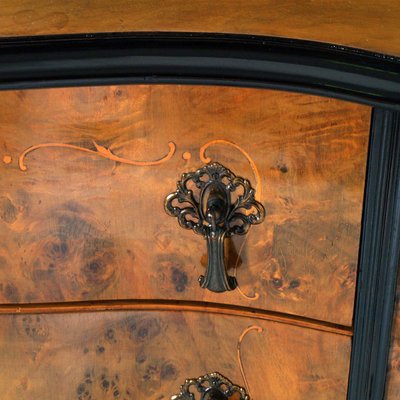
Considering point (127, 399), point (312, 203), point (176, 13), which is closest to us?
point (176, 13)

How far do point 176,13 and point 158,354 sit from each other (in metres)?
0.34

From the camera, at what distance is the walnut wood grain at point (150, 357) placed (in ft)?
2.09

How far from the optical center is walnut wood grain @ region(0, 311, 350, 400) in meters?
0.64

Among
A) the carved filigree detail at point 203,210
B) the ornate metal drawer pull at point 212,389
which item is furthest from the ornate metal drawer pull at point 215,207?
the ornate metal drawer pull at point 212,389

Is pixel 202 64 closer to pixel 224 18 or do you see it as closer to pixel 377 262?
pixel 224 18

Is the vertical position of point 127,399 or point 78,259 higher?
point 78,259

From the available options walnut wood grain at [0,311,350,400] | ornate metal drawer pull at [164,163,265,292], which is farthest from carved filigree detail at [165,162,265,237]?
walnut wood grain at [0,311,350,400]

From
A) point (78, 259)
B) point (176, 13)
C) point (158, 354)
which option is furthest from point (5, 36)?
point (158, 354)

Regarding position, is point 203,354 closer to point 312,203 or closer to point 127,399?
point 127,399

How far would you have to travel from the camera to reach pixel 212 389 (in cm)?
66

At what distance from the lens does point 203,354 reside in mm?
651

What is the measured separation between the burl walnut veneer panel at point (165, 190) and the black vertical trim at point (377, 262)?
10mm

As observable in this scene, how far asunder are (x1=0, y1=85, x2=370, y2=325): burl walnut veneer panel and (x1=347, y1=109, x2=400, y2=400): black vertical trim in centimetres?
1

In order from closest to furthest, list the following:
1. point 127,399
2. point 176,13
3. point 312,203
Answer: point 176,13
point 312,203
point 127,399
